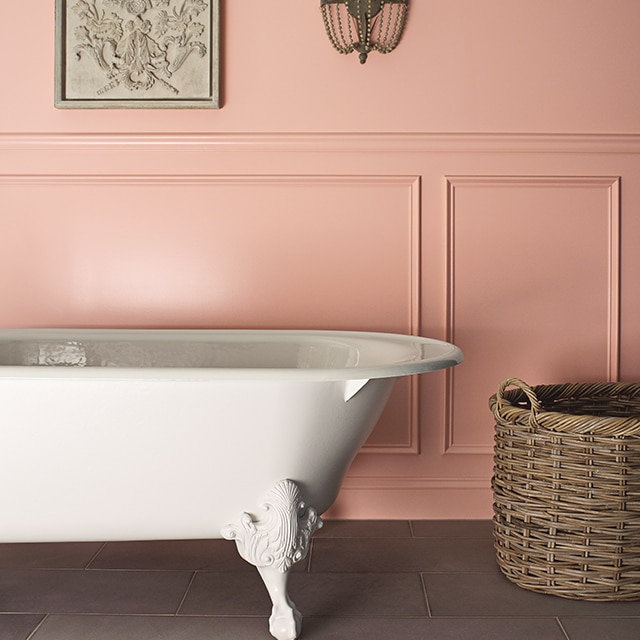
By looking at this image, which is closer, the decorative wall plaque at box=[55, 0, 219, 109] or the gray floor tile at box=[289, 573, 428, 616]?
the gray floor tile at box=[289, 573, 428, 616]

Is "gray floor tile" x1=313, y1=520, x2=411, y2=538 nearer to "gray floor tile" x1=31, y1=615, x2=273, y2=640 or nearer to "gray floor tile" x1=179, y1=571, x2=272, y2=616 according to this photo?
"gray floor tile" x1=179, y1=571, x2=272, y2=616

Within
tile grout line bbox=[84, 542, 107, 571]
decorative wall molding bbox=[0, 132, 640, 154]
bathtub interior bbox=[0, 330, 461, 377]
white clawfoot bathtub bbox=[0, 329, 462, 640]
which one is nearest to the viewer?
white clawfoot bathtub bbox=[0, 329, 462, 640]

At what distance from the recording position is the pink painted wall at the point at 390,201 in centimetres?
232

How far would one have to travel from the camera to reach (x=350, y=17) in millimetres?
2305

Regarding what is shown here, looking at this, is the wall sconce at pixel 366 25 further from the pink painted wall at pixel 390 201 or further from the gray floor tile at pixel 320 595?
the gray floor tile at pixel 320 595

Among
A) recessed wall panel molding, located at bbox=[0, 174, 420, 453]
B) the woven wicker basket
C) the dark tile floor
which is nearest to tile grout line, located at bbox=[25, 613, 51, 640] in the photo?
the dark tile floor

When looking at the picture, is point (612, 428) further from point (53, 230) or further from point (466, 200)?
point (53, 230)

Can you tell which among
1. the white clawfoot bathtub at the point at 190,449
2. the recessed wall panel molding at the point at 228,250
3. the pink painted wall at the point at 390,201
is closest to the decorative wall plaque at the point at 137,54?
the pink painted wall at the point at 390,201

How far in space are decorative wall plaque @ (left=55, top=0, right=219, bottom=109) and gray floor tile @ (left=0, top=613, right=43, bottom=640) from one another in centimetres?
149

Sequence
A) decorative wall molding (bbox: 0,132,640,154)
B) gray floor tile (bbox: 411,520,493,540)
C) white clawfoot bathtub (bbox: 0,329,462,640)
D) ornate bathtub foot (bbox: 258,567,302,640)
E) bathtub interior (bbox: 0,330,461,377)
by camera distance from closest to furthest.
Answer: white clawfoot bathtub (bbox: 0,329,462,640) → ornate bathtub foot (bbox: 258,567,302,640) → bathtub interior (bbox: 0,330,461,377) → gray floor tile (bbox: 411,520,493,540) → decorative wall molding (bbox: 0,132,640,154)

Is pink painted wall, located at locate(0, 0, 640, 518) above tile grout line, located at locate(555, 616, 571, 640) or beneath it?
above

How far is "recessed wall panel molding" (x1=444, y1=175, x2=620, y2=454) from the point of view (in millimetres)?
2330

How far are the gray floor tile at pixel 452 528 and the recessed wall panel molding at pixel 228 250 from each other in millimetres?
235


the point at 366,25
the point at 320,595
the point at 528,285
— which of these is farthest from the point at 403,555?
the point at 366,25
